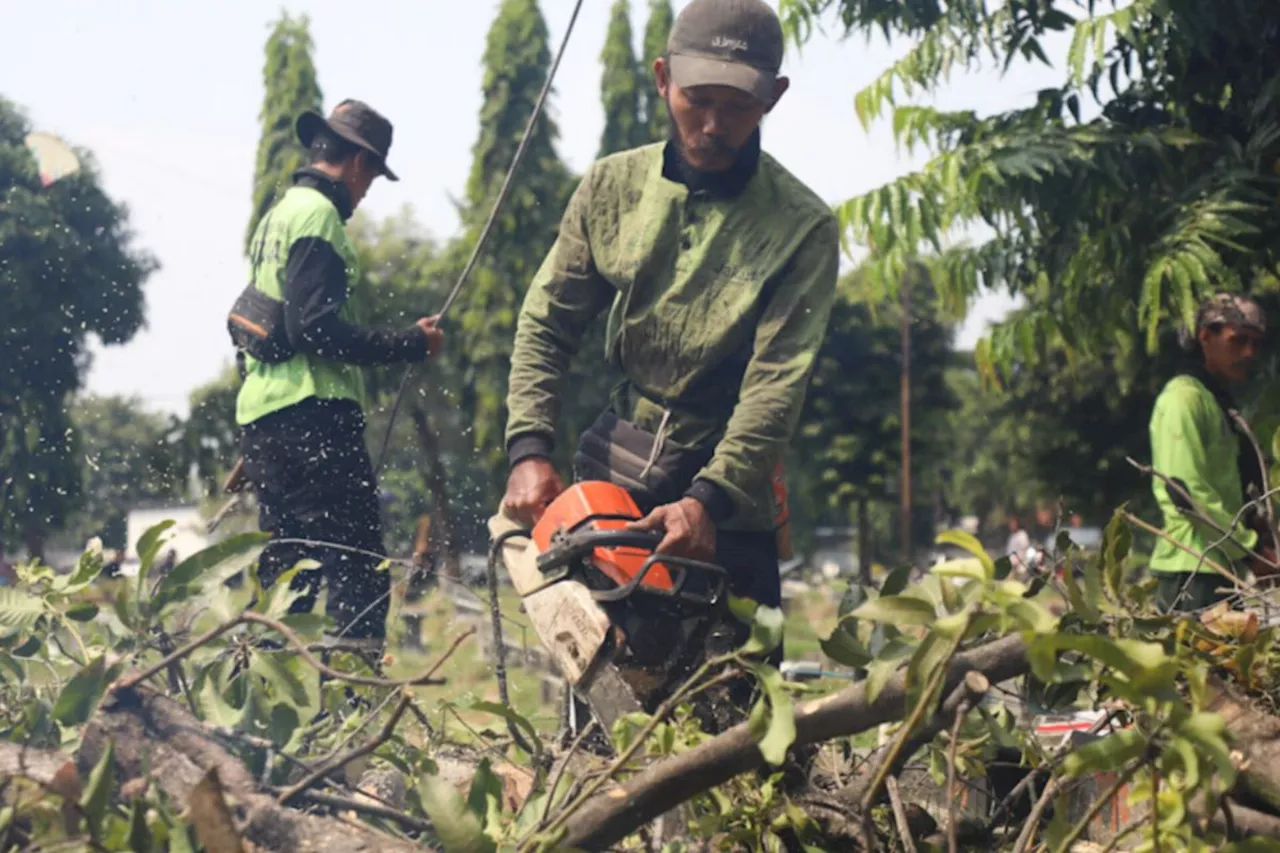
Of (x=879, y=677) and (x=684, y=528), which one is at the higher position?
(x=684, y=528)

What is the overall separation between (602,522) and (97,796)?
148 centimetres

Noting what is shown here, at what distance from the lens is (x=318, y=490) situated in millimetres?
4730

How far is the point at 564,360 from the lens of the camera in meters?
3.67

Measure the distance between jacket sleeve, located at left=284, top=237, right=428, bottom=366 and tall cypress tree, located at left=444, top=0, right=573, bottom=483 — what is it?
51.8 feet

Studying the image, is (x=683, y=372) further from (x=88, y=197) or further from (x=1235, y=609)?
(x=88, y=197)

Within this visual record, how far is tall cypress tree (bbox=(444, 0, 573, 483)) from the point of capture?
2258 centimetres

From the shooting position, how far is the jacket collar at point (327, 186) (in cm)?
495

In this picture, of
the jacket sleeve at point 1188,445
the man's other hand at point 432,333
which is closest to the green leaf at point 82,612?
the man's other hand at point 432,333

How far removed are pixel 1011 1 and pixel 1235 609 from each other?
573cm

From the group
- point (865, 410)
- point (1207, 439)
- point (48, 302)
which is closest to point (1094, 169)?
point (1207, 439)

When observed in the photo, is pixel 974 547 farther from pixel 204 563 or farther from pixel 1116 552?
pixel 204 563

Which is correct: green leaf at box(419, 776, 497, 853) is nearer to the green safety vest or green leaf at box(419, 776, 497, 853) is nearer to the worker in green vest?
the worker in green vest

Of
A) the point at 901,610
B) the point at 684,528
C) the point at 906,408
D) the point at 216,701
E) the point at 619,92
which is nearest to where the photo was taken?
the point at 901,610

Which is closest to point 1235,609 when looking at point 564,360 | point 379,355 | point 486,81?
point 564,360
